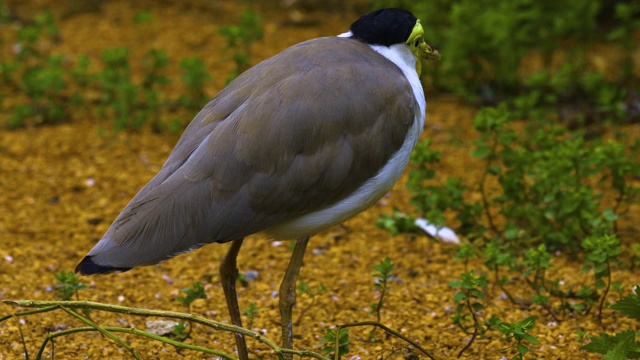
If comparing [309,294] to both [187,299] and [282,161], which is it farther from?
[282,161]

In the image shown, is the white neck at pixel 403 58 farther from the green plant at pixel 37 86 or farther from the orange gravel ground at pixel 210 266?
the green plant at pixel 37 86

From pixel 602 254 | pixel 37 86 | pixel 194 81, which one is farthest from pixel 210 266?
pixel 37 86

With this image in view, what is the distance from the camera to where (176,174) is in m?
4.12

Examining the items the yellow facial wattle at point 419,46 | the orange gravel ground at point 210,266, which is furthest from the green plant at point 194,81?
the yellow facial wattle at point 419,46

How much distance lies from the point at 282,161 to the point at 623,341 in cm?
146

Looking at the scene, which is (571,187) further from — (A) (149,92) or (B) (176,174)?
(A) (149,92)

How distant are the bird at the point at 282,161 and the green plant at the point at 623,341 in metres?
1.09

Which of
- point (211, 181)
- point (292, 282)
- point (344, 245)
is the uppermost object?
point (211, 181)

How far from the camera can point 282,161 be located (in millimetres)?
4121

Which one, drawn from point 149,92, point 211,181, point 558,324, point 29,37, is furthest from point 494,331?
point 29,37

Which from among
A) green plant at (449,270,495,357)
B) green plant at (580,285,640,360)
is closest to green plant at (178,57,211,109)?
green plant at (449,270,495,357)

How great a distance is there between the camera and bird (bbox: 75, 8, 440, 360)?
4027 millimetres

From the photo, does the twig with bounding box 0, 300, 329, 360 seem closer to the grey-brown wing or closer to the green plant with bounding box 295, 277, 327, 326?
the grey-brown wing

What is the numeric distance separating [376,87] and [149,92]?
3.56 m
